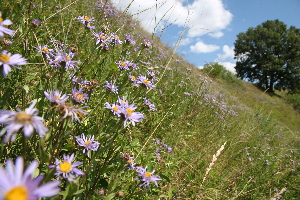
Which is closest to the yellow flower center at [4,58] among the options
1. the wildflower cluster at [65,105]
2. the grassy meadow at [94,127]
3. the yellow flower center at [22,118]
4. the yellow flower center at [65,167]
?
the grassy meadow at [94,127]

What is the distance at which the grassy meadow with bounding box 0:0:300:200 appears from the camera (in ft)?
2.88

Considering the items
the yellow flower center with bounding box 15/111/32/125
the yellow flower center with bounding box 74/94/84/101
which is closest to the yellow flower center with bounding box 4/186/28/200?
the yellow flower center with bounding box 15/111/32/125

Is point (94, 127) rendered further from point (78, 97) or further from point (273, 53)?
point (273, 53)

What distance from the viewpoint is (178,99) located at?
374 centimetres

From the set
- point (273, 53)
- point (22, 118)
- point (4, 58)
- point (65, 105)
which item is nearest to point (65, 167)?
point (65, 105)

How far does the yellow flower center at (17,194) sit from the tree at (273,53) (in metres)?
30.6

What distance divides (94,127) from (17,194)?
3.11 ft

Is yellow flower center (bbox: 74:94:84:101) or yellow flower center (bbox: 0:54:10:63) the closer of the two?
yellow flower center (bbox: 0:54:10:63)

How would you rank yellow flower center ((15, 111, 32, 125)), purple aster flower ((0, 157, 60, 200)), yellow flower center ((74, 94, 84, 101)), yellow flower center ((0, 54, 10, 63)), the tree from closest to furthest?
purple aster flower ((0, 157, 60, 200))
yellow flower center ((15, 111, 32, 125))
yellow flower center ((0, 54, 10, 63))
yellow flower center ((74, 94, 84, 101))
the tree

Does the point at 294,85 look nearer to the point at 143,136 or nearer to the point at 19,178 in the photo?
the point at 143,136

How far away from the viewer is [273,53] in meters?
29.4

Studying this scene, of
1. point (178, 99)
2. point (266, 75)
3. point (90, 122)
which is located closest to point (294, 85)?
point (266, 75)

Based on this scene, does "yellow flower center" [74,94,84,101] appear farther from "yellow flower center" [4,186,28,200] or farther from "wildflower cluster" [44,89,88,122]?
"yellow flower center" [4,186,28,200]

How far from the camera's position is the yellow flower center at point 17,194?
41 cm
